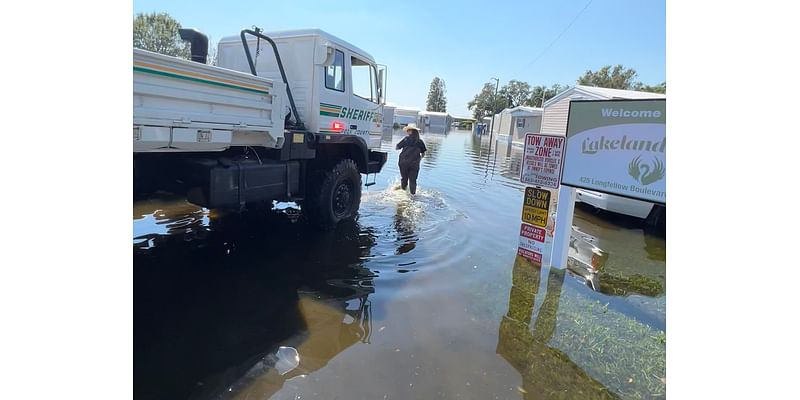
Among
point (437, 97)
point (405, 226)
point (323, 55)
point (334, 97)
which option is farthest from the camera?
point (437, 97)

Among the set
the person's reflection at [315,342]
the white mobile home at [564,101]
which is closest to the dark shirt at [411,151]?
the person's reflection at [315,342]

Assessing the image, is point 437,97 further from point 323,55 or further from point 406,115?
point 323,55

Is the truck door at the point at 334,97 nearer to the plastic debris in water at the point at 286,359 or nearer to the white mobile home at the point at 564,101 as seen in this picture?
the plastic debris in water at the point at 286,359

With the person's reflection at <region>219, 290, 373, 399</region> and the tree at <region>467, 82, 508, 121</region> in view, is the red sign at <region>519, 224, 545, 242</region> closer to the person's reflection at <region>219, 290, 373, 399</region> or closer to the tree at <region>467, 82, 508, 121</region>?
the person's reflection at <region>219, 290, 373, 399</region>

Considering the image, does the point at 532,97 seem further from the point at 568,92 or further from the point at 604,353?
the point at 604,353

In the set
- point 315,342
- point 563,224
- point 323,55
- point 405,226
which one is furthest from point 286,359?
point 323,55

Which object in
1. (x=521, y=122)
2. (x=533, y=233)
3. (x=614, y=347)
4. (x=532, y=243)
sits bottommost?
(x=614, y=347)

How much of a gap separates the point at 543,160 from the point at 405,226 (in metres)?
2.77

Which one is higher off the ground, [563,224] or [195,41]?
[195,41]

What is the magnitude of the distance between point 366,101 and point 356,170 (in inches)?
47.7

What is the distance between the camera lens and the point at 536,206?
187 inches

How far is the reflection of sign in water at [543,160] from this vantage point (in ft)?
15.2

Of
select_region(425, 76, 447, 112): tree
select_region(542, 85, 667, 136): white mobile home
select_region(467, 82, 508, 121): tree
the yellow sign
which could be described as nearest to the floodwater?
the yellow sign

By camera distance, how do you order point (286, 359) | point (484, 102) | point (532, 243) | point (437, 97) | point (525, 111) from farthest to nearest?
point (437, 97) → point (484, 102) → point (525, 111) → point (532, 243) → point (286, 359)
